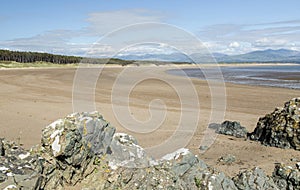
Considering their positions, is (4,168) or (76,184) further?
(76,184)

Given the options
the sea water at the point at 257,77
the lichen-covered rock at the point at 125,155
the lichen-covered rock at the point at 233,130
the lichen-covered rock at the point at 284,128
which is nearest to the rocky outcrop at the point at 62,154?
the lichen-covered rock at the point at 125,155

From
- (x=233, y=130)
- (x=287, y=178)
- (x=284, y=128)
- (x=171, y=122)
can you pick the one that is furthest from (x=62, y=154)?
(x=171, y=122)

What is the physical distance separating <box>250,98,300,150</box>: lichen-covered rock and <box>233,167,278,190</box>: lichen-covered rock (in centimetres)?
342

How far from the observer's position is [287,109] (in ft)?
31.3

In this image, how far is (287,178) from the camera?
6266mm

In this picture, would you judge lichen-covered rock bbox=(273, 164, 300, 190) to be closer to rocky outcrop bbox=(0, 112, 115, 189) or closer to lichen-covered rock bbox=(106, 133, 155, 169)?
lichen-covered rock bbox=(106, 133, 155, 169)

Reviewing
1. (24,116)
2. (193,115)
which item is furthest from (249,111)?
(24,116)

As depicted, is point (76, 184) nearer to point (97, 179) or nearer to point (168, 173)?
point (97, 179)

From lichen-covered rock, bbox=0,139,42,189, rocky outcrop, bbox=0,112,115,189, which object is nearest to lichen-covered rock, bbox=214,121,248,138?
rocky outcrop, bbox=0,112,115,189

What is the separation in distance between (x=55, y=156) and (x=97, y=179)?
0.83 metres

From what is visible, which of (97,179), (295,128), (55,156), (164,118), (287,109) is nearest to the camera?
(55,156)

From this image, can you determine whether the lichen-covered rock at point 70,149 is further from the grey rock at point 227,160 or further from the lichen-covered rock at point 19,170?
the grey rock at point 227,160

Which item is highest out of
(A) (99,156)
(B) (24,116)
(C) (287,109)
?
(C) (287,109)

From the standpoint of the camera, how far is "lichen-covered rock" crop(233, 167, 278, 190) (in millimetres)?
5786
